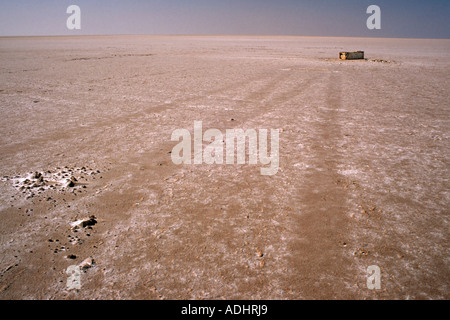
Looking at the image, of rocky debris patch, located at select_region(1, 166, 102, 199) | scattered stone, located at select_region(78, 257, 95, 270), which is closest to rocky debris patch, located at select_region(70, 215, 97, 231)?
scattered stone, located at select_region(78, 257, 95, 270)

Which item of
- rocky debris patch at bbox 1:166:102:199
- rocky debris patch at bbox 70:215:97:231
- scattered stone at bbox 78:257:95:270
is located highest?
rocky debris patch at bbox 1:166:102:199

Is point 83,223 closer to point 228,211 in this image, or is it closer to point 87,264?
point 87,264

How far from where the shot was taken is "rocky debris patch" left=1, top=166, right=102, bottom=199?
121 inches

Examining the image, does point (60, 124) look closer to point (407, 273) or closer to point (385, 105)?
point (407, 273)

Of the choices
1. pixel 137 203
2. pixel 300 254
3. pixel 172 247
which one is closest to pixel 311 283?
pixel 300 254

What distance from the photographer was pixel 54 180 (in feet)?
10.6

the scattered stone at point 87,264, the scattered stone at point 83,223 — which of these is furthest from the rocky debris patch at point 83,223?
the scattered stone at point 87,264

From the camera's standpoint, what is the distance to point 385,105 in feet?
22.0

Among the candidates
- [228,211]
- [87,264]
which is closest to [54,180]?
[87,264]

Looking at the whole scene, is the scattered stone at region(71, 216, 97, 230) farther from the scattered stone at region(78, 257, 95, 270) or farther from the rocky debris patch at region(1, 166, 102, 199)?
the rocky debris patch at region(1, 166, 102, 199)

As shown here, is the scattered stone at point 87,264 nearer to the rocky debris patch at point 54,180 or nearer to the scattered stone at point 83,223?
the scattered stone at point 83,223

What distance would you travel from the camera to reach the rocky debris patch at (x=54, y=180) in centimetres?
306

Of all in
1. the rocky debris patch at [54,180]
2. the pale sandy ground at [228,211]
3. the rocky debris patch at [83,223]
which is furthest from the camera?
the rocky debris patch at [54,180]
